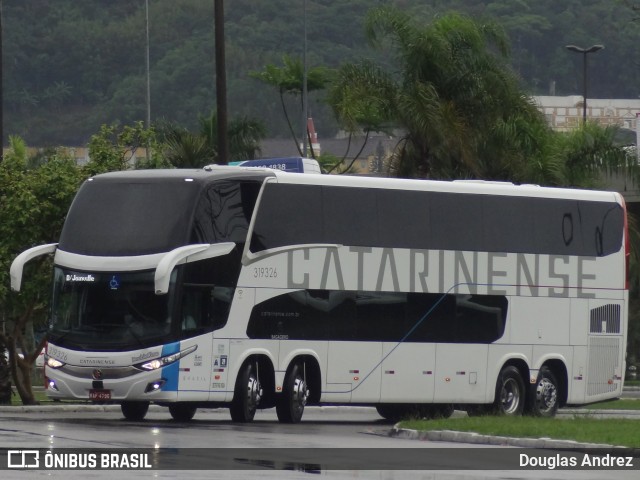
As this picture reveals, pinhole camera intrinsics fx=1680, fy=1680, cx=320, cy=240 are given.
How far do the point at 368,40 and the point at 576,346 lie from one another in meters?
15.5

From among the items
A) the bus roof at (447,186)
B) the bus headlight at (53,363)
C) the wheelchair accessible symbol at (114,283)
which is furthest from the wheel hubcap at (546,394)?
the bus headlight at (53,363)

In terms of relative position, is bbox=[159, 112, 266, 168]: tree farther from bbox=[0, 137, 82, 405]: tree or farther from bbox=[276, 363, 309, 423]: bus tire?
bbox=[276, 363, 309, 423]: bus tire

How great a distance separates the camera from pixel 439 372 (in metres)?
27.7

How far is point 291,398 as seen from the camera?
2577 centimetres

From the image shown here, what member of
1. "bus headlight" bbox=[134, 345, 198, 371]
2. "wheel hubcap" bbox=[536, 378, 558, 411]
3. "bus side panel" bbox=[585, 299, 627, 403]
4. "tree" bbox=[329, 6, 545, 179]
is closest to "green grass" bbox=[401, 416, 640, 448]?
"bus headlight" bbox=[134, 345, 198, 371]

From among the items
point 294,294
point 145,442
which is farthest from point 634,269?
point 145,442

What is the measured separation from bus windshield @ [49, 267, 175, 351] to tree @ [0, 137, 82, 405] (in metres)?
6.84

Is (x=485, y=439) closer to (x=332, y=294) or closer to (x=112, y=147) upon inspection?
(x=332, y=294)

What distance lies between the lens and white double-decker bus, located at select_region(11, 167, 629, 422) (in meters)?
24.4

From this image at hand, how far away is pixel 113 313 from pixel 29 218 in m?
7.72

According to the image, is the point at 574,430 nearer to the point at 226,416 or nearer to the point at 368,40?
the point at 226,416

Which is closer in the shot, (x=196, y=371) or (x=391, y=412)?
(x=196, y=371)

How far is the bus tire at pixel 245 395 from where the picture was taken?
25.2 m

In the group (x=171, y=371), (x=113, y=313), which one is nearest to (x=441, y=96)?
(x=113, y=313)
